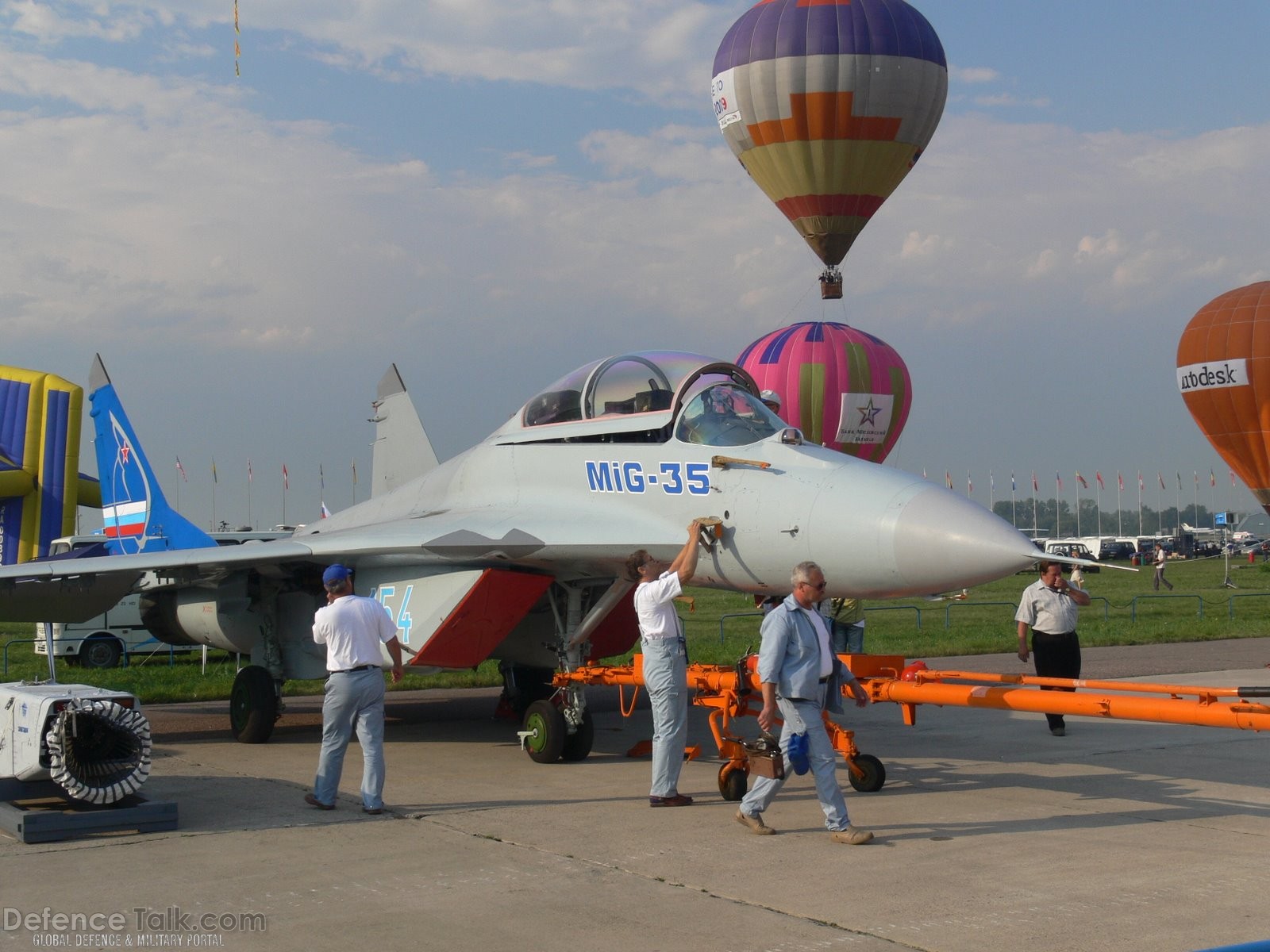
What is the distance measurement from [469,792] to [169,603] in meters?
5.77

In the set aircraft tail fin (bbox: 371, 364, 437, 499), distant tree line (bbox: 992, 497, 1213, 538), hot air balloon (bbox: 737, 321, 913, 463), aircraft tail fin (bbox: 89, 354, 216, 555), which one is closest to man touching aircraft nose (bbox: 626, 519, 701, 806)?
aircraft tail fin (bbox: 371, 364, 437, 499)

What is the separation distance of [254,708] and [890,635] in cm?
1514

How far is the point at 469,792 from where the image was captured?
345 inches

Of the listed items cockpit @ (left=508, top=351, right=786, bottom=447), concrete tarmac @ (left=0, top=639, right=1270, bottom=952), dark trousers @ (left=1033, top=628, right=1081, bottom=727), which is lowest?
concrete tarmac @ (left=0, top=639, right=1270, bottom=952)

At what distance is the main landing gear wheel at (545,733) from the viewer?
9945 mm

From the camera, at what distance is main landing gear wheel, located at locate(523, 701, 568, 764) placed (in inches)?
392

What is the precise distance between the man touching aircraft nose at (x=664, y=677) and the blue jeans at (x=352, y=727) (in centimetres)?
172

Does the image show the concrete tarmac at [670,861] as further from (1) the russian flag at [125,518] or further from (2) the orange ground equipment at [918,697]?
(1) the russian flag at [125,518]

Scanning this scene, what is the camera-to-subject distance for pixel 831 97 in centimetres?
3522

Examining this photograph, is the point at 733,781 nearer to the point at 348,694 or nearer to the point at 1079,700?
the point at 1079,700

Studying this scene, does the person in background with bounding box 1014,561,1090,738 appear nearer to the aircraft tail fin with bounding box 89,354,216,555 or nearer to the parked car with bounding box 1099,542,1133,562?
the aircraft tail fin with bounding box 89,354,216,555

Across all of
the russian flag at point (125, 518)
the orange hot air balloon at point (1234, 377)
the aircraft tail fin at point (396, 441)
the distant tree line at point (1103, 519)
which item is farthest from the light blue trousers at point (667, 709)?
the distant tree line at point (1103, 519)

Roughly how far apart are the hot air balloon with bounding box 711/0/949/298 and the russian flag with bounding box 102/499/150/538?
25.4m

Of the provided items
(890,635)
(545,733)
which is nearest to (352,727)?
(545,733)
